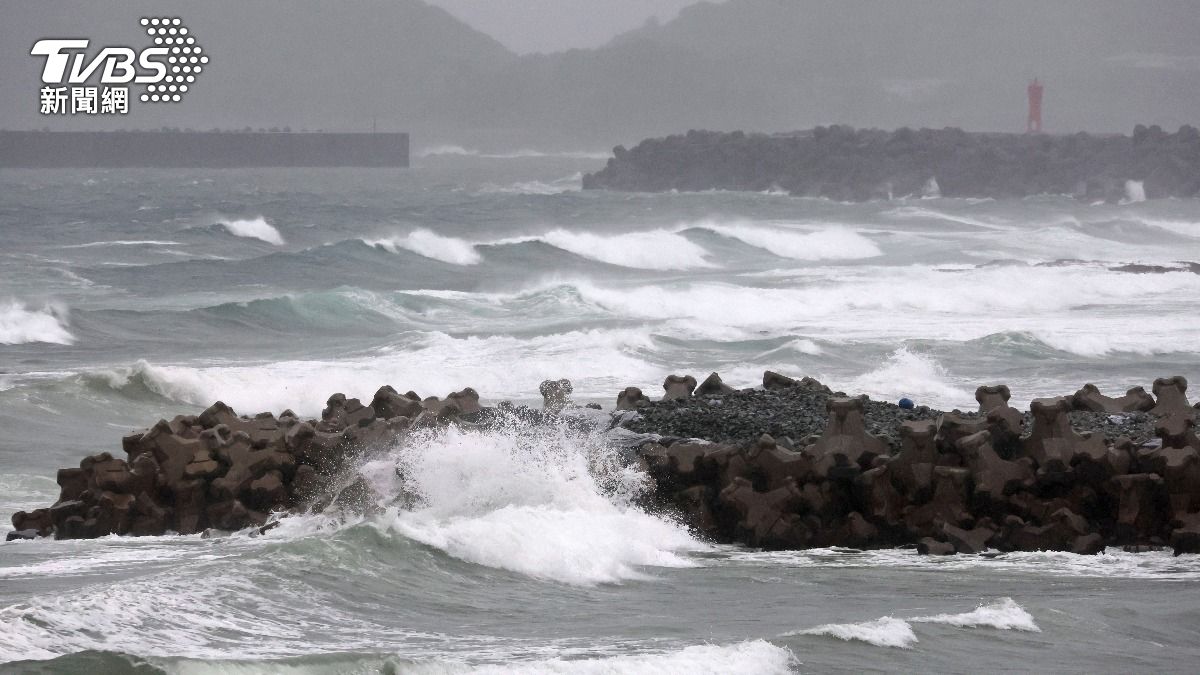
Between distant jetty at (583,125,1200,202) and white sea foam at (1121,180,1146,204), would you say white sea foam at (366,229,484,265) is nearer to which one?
distant jetty at (583,125,1200,202)

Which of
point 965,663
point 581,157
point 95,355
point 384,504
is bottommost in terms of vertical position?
point 965,663

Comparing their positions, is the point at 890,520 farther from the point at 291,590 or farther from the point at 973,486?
the point at 291,590

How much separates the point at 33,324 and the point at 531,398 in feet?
35.0

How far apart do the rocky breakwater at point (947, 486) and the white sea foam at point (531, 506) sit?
40cm

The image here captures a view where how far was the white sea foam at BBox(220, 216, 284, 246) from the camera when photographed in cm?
4788

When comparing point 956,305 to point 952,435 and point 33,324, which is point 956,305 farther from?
point 952,435

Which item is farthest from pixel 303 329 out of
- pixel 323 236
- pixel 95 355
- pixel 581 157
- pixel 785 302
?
pixel 581 157

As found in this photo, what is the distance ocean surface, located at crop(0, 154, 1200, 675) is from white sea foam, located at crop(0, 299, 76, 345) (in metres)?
0.09

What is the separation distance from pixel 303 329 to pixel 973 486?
1788 centimetres

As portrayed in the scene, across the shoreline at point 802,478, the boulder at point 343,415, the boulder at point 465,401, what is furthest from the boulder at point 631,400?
the boulder at point 343,415

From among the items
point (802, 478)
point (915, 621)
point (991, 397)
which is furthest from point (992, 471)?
point (915, 621)

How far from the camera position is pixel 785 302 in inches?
1241

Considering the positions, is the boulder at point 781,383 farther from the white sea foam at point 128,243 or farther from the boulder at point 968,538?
the white sea foam at point 128,243

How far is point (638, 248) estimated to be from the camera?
47.9 m
